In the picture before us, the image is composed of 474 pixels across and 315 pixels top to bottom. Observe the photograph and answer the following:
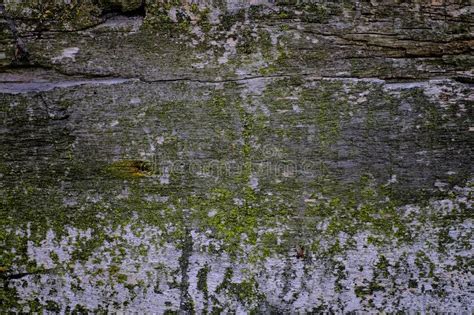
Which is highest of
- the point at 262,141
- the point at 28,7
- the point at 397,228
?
the point at 28,7

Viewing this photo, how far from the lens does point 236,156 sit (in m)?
1.48

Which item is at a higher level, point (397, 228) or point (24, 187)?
point (24, 187)

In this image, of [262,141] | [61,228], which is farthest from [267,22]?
[61,228]

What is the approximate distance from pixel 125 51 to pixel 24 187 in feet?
1.88

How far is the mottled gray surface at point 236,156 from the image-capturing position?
144 cm

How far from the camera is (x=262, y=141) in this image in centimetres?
147

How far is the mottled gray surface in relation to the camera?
144 centimetres

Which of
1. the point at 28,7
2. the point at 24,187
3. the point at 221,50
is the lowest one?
the point at 24,187

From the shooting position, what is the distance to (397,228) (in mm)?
1447

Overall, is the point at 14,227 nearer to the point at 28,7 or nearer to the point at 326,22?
the point at 28,7

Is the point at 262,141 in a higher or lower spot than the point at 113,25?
lower

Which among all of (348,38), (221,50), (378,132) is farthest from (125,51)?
(378,132)

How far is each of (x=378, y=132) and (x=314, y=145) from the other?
0.21 metres

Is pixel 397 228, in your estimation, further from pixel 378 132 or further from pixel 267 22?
pixel 267 22
